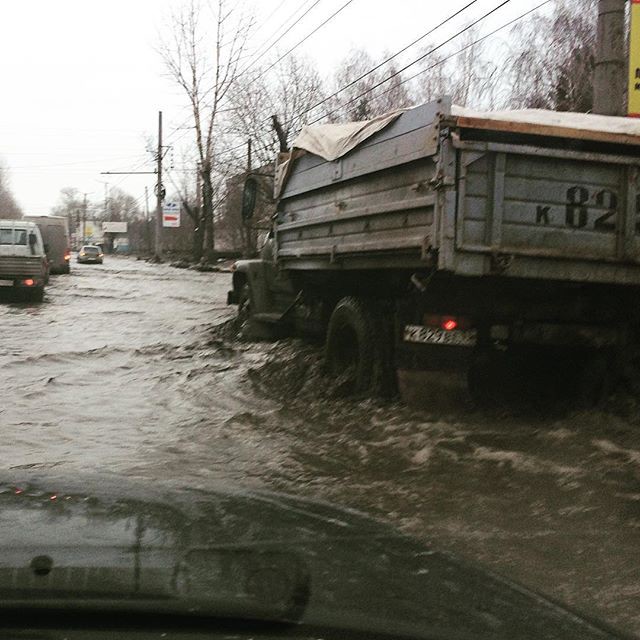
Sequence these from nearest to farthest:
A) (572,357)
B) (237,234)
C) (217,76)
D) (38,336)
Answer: (572,357) < (38,336) < (217,76) < (237,234)

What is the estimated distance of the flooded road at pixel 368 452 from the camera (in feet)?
13.9

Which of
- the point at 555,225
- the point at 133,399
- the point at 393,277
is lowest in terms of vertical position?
the point at 133,399

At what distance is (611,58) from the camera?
930 centimetres

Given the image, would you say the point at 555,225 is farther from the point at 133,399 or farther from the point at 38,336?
the point at 38,336

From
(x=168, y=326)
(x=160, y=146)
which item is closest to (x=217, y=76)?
(x=160, y=146)

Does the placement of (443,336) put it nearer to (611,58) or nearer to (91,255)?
(611,58)

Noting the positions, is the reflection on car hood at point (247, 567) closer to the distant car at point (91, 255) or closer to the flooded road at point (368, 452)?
the flooded road at point (368, 452)

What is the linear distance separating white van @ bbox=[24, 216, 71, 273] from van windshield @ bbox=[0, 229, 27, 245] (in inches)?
499

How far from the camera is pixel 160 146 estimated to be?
5878cm

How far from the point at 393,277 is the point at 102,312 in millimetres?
13911

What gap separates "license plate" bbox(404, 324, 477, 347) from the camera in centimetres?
641

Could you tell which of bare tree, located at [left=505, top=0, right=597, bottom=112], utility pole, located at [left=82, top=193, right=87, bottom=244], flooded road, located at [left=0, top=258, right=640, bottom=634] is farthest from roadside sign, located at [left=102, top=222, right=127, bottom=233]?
flooded road, located at [left=0, top=258, right=640, bottom=634]

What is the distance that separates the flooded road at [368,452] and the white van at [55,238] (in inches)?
972

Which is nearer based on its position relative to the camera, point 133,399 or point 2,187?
point 133,399
